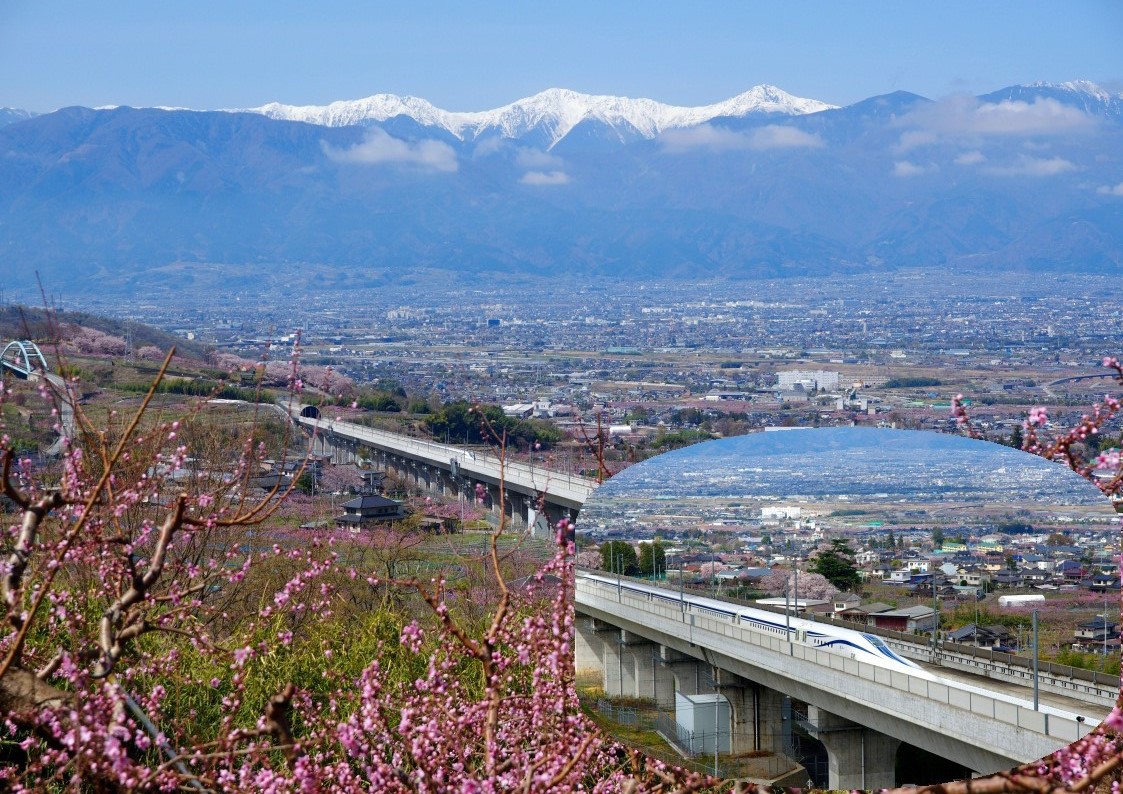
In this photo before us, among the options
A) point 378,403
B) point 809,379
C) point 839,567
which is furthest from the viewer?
point 378,403

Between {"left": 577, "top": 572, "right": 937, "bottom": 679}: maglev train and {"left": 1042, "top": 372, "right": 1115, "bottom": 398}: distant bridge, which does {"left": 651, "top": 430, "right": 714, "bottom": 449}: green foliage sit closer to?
{"left": 577, "top": 572, "right": 937, "bottom": 679}: maglev train

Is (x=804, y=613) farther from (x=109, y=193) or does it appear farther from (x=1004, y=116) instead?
(x=109, y=193)

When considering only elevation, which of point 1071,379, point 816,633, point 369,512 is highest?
point 816,633

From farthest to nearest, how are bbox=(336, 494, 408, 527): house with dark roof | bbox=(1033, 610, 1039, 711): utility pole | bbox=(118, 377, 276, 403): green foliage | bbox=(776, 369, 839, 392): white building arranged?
bbox=(118, 377, 276, 403): green foliage < bbox=(776, 369, 839, 392): white building < bbox=(336, 494, 408, 527): house with dark roof < bbox=(1033, 610, 1039, 711): utility pole

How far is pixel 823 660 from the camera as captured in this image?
2.36m

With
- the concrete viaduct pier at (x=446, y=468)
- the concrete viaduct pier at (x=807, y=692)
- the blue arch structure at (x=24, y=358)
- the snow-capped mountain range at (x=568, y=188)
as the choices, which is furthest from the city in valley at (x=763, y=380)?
the snow-capped mountain range at (x=568, y=188)

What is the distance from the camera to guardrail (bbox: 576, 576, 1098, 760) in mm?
2139

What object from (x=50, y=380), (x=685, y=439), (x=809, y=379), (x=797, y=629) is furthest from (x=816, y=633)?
(x=809, y=379)

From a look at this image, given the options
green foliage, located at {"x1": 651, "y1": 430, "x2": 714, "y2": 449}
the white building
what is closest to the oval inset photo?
green foliage, located at {"x1": 651, "y1": 430, "x2": 714, "y2": 449}

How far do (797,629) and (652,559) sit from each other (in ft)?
1.14

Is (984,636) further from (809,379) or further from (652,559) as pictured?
(809,379)

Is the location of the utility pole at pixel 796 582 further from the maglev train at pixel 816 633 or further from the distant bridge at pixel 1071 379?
the distant bridge at pixel 1071 379

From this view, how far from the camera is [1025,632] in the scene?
2.16m

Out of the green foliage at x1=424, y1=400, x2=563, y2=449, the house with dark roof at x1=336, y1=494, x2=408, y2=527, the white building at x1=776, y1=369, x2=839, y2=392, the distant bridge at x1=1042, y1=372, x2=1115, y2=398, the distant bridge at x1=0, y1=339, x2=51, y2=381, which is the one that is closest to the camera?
the distant bridge at x1=0, y1=339, x2=51, y2=381
